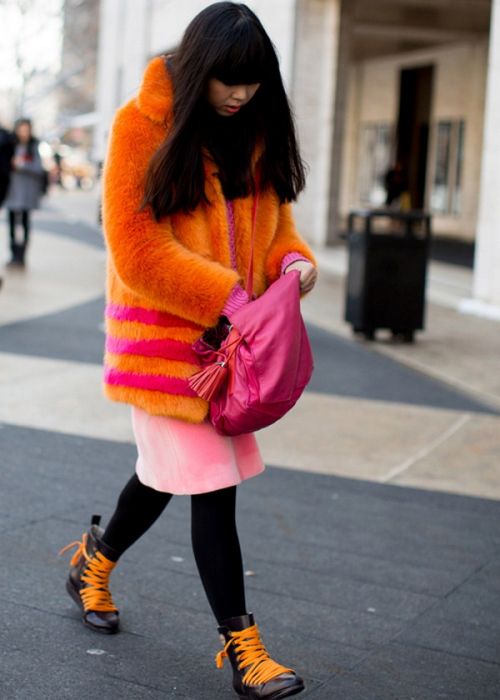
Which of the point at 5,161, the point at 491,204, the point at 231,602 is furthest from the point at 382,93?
the point at 231,602

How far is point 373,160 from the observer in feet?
132

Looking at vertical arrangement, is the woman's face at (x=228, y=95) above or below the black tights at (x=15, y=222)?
above

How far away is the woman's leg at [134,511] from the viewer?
148 inches

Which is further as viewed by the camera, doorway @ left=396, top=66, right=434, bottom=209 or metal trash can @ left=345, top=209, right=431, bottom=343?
doorway @ left=396, top=66, right=434, bottom=209

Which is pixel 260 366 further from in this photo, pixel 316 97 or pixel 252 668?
pixel 316 97

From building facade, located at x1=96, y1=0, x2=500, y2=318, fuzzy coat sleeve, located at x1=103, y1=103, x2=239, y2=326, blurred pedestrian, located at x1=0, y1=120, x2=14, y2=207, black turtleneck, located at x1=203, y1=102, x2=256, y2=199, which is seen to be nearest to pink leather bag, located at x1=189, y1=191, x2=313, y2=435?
fuzzy coat sleeve, located at x1=103, y1=103, x2=239, y2=326

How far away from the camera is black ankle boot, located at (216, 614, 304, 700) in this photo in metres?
3.24

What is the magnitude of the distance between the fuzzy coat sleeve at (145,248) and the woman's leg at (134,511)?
632mm

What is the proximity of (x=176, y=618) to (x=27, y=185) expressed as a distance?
12.4 metres

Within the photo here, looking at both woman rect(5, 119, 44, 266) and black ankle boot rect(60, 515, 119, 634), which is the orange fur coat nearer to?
black ankle boot rect(60, 515, 119, 634)

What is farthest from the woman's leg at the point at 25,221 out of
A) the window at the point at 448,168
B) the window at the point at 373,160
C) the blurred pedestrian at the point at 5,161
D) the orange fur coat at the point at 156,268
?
the window at the point at 373,160

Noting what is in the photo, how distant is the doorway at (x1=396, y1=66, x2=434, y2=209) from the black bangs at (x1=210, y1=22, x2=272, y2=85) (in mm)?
33389

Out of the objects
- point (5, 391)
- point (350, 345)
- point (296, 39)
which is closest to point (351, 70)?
point (296, 39)

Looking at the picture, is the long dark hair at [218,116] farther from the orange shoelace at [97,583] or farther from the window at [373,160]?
the window at [373,160]
